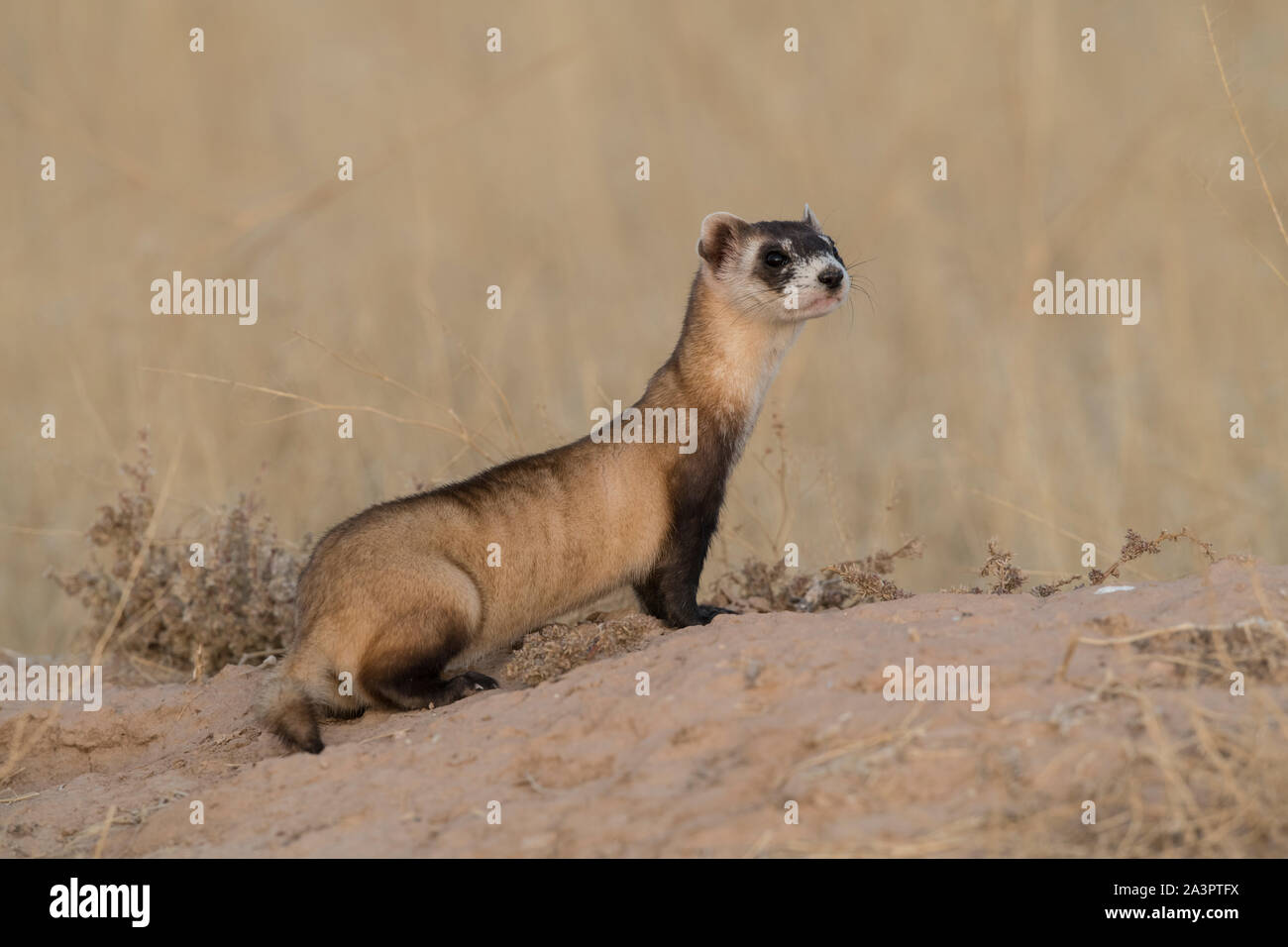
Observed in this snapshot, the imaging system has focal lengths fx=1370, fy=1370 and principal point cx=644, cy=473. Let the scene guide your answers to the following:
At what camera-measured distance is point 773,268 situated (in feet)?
20.5

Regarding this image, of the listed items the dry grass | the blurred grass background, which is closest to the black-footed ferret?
the dry grass

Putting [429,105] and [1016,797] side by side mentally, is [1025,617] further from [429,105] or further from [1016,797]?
[429,105]

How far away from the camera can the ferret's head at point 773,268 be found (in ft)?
19.9

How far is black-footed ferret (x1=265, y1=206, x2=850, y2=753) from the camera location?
17.6 feet

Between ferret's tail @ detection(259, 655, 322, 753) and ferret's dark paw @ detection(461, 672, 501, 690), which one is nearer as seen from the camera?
ferret's tail @ detection(259, 655, 322, 753)

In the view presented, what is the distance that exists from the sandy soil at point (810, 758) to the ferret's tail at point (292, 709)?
4.7 inches

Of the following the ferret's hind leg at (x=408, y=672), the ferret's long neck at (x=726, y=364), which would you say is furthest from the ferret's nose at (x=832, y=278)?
the ferret's hind leg at (x=408, y=672)

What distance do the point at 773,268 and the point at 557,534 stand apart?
5.12 ft

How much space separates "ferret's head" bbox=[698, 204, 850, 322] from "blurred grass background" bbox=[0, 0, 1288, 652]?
2.35 meters

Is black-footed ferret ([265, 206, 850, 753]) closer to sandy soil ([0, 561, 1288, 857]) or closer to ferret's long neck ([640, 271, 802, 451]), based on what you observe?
ferret's long neck ([640, 271, 802, 451])

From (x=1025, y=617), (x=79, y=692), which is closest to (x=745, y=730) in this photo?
(x=1025, y=617)

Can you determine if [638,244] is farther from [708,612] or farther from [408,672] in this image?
[408,672]

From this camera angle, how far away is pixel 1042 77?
10.5 metres

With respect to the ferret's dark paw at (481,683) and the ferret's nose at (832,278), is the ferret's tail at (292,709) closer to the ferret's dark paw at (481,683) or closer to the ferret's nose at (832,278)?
the ferret's dark paw at (481,683)
